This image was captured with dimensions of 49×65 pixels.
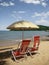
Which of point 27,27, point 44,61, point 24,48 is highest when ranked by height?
point 27,27

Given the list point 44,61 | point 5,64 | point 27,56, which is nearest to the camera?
point 5,64

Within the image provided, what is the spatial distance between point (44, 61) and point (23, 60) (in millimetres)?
957

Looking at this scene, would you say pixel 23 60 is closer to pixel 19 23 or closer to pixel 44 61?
pixel 44 61

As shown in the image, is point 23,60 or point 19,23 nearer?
point 23,60

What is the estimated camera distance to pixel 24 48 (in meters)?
8.52

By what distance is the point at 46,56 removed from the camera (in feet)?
29.5

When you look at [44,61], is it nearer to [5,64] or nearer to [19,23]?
[5,64]

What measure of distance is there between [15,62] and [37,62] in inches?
38.4

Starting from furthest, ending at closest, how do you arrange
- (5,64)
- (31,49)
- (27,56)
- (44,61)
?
1. (31,49)
2. (27,56)
3. (44,61)
4. (5,64)

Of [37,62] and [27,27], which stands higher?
[27,27]

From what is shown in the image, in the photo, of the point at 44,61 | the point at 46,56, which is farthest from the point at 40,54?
the point at 44,61

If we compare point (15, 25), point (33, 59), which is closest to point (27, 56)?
point (33, 59)

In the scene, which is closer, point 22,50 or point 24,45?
point 24,45

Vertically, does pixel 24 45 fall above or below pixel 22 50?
above
